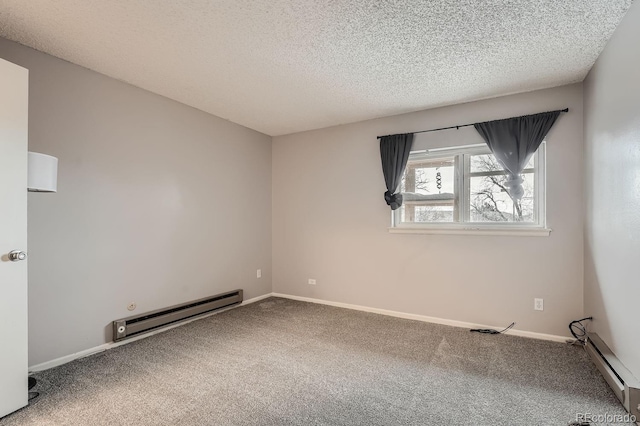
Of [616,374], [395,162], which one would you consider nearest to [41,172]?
[395,162]

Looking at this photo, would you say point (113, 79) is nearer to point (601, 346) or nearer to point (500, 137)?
point (500, 137)

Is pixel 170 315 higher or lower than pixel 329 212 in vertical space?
lower

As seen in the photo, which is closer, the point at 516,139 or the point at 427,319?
the point at 516,139

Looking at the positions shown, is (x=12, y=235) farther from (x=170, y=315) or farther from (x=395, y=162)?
(x=395, y=162)

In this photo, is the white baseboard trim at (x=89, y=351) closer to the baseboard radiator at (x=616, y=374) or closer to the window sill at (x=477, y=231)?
the window sill at (x=477, y=231)

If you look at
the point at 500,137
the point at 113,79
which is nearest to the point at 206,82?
the point at 113,79

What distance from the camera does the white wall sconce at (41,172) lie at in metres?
2.01

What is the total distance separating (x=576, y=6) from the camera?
1899 mm

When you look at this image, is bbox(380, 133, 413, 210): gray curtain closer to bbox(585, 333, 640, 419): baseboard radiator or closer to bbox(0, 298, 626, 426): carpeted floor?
bbox(0, 298, 626, 426): carpeted floor

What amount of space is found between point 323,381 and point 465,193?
2.56 metres

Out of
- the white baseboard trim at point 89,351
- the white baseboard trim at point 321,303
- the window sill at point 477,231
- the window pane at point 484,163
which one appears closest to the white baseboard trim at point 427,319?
the white baseboard trim at point 321,303

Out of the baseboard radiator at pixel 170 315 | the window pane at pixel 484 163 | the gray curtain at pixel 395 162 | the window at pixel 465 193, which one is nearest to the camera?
the baseboard radiator at pixel 170 315

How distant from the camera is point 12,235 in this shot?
189 cm

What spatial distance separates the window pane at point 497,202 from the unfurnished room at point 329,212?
0.02 m
